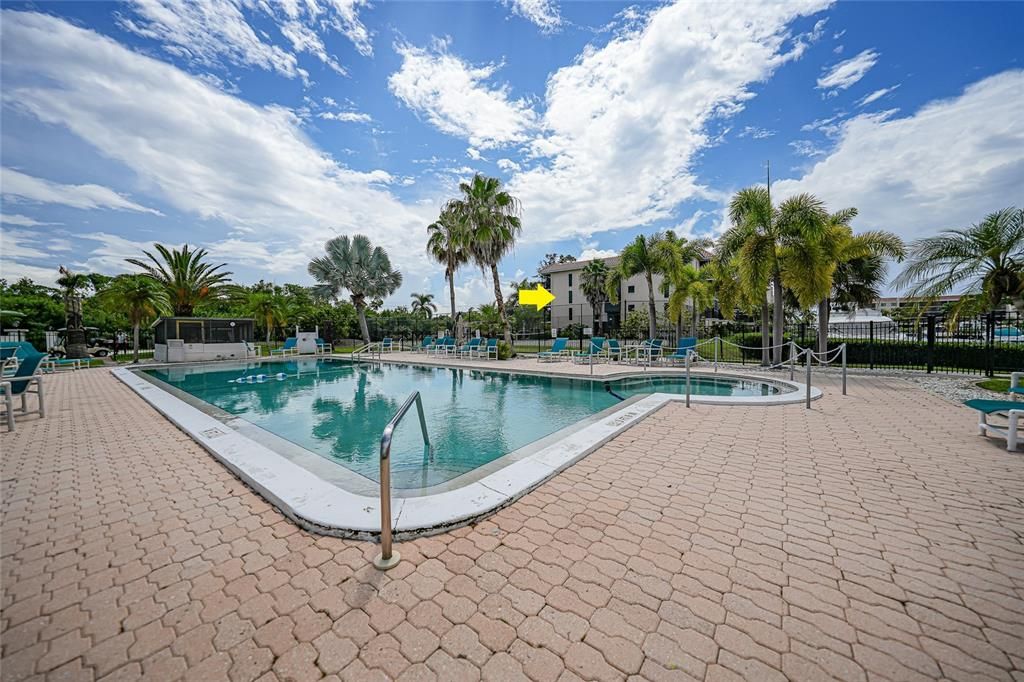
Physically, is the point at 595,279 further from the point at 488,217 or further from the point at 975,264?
the point at 975,264

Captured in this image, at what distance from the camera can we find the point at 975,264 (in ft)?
26.8

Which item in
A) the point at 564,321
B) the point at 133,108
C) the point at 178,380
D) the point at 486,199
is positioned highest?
the point at 486,199

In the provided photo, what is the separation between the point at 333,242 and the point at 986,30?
1155 inches

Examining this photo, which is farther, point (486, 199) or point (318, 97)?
point (486, 199)

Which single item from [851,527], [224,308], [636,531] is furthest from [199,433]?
[224,308]

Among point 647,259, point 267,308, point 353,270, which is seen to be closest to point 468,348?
point 647,259

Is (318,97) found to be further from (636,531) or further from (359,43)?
(636,531)

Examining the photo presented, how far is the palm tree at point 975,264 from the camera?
7727 mm

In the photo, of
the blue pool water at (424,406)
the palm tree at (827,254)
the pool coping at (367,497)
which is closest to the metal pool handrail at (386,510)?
the pool coping at (367,497)

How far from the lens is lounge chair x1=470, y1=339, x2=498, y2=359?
18.9 m

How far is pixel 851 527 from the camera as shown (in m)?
2.64

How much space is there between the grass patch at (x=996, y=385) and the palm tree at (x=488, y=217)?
52.8 ft

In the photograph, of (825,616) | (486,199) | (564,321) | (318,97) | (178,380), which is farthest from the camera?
(564,321)

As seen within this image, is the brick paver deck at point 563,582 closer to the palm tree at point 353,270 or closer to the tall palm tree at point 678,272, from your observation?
the tall palm tree at point 678,272
